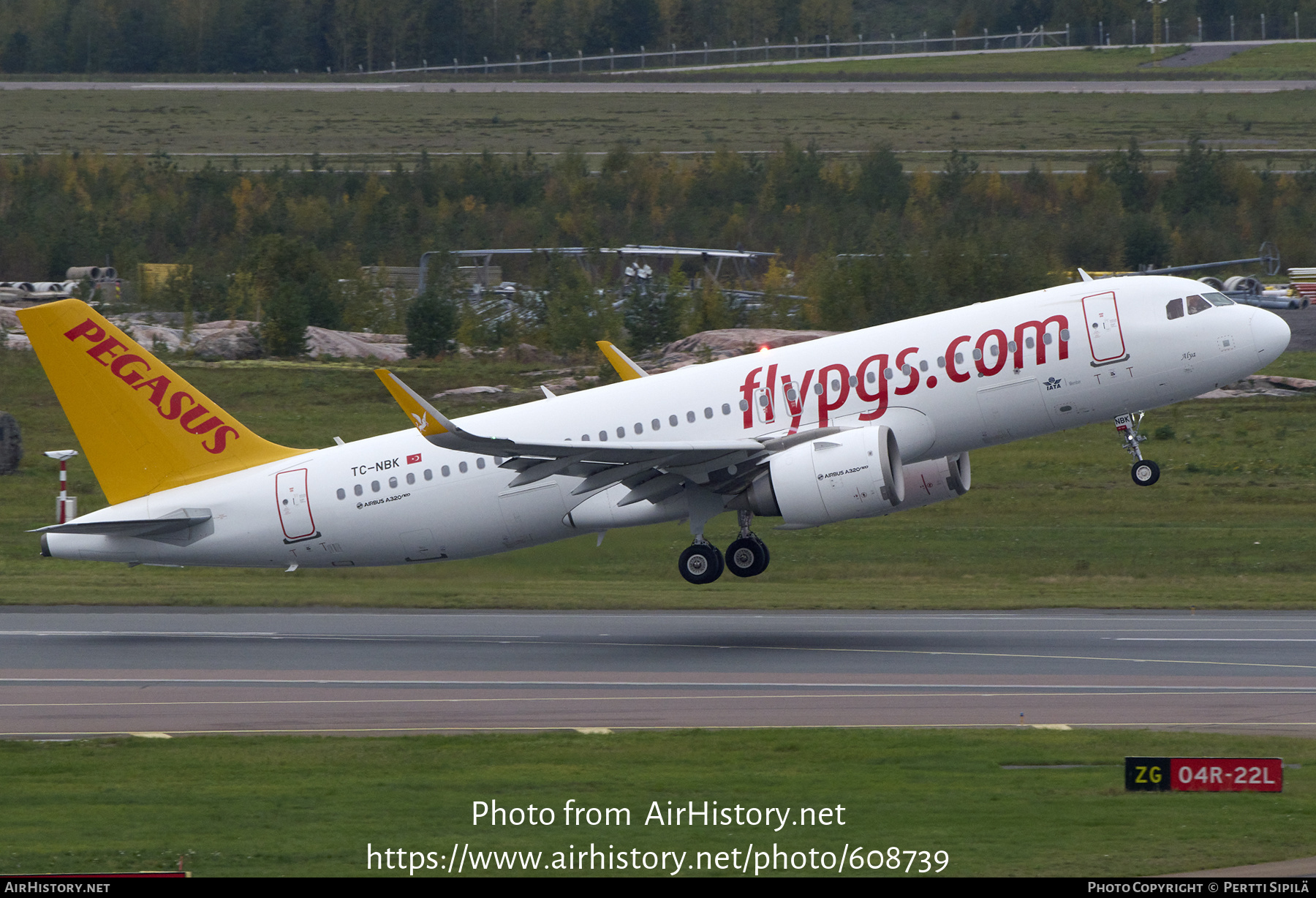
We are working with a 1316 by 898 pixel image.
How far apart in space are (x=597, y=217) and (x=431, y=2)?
63556 millimetres

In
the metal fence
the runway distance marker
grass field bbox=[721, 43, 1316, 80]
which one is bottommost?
the runway distance marker

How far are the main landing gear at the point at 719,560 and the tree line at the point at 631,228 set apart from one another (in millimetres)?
34008

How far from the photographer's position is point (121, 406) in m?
30.3

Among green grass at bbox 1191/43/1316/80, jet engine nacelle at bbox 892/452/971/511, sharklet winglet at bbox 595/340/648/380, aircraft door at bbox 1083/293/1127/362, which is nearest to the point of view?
aircraft door at bbox 1083/293/1127/362

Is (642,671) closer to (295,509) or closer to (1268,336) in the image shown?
(295,509)

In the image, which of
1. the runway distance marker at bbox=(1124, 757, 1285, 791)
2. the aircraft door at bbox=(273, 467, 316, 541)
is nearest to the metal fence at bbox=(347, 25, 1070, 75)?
the aircraft door at bbox=(273, 467, 316, 541)

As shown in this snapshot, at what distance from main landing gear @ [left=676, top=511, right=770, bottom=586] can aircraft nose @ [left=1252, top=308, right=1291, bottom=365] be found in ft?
30.7

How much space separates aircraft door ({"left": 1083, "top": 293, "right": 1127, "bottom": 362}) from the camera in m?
28.8

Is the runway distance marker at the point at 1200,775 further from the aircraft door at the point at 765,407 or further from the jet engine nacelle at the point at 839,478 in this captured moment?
the aircraft door at the point at 765,407

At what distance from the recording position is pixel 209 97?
5079 inches

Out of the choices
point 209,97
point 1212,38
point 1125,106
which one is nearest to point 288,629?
point 1125,106

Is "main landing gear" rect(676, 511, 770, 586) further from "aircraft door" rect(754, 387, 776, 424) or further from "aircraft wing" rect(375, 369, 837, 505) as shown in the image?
"aircraft door" rect(754, 387, 776, 424)

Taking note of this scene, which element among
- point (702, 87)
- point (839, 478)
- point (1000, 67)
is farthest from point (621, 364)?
point (1000, 67)
